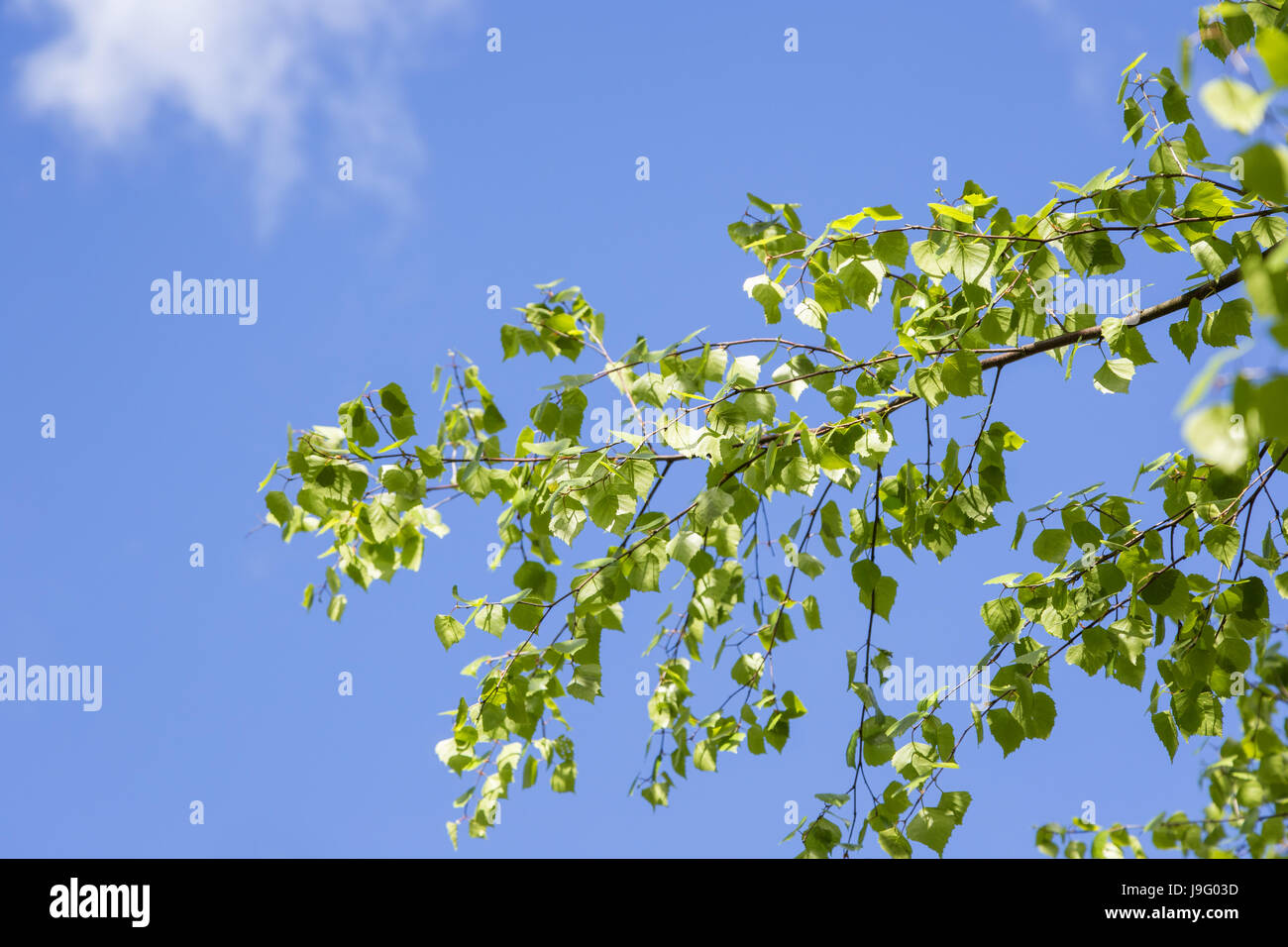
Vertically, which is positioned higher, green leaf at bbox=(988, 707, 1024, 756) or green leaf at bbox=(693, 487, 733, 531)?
green leaf at bbox=(693, 487, 733, 531)

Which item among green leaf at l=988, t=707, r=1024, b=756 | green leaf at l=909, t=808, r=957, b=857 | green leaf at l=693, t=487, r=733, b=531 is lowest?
green leaf at l=909, t=808, r=957, b=857

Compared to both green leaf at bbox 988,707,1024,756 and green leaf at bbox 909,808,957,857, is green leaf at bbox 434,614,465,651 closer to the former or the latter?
green leaf at bbox 909,808,957,857

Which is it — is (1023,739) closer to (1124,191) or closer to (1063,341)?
(1063,341)

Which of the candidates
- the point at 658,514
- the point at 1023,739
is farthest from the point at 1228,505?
the point at 658,514

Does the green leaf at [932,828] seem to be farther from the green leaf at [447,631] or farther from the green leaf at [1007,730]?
the green leaf at [447,631]

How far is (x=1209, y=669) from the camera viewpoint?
2.45 meters

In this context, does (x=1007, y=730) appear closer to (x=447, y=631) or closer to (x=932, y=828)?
(x=932, y=828)

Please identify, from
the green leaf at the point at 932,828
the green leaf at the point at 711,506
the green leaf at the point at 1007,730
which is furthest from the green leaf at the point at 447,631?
the green leaf at the point at 1007,730

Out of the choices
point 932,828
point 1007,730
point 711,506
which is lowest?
point 932,828

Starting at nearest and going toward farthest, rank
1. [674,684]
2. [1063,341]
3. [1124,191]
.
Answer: [1124,191] → [1063,341] → [674,684]

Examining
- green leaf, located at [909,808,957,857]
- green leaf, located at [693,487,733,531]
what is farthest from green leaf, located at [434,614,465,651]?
green leaf, located at [909,808,957,857]

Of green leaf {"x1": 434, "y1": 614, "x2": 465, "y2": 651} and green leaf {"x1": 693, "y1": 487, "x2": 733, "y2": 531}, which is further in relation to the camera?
green leaf {"x1": 434, "y1": 614, "x2": 465, "y2": 651}

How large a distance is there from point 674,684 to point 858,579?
122 centimetres

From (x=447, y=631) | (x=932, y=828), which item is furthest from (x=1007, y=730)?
(x=447, y=631)
